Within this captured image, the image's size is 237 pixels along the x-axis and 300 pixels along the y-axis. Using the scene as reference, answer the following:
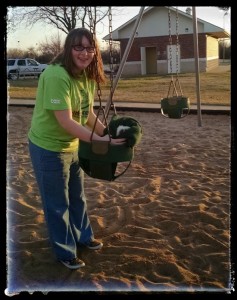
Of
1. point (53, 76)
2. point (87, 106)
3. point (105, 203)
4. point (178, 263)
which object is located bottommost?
point (178, 263)

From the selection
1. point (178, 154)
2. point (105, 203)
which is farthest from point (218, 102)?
point (105, 203)

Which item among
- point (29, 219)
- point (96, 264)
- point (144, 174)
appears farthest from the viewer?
point (144, 174)

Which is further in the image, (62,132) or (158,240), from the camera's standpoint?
(158,240)

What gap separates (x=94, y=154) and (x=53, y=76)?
0.42m

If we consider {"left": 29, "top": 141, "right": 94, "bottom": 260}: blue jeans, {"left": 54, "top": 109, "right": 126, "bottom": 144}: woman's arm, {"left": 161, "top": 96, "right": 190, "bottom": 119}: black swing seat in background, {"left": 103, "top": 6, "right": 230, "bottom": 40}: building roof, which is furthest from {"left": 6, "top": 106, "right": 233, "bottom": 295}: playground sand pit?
{"left": 103, "top": 6, "right": 230, "bottom": 40}: building roof

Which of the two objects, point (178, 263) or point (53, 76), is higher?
point (53, 76)

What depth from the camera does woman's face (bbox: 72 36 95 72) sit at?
188cm

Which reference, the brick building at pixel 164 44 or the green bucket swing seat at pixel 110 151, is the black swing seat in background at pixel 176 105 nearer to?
the green bucket swing seat at pixel 110 151

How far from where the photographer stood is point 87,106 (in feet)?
7.08

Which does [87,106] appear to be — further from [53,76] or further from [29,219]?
[29,219]

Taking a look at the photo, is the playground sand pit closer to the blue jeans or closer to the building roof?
the blue jeans

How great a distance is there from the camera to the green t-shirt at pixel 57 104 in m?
1.87

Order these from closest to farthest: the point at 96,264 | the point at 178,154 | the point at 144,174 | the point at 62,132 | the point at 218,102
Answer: the point at 62,132 < the point at 96,264 < the point at 144,174 < the point at 178,154 < the point at 218,102

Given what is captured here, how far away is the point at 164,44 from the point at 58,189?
19218 millimetres
